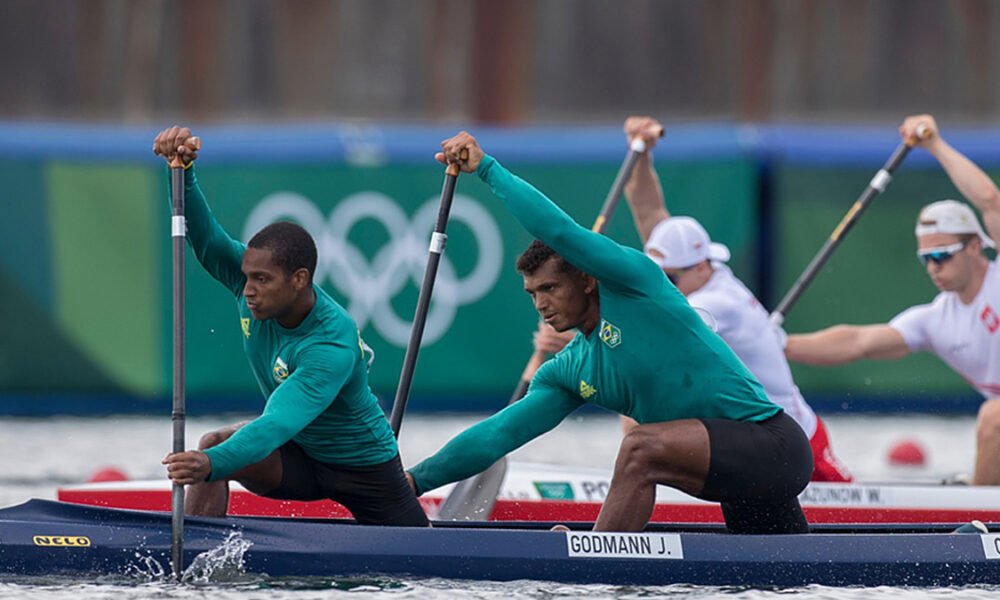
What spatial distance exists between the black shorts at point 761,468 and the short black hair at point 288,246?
170 cm

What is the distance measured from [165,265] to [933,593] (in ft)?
25.1

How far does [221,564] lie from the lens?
7840 millimetres

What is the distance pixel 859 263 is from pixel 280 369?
24.6ft

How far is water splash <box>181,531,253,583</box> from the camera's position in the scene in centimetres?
781

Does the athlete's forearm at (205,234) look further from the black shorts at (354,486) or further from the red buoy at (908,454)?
the red buoy at (908,454)

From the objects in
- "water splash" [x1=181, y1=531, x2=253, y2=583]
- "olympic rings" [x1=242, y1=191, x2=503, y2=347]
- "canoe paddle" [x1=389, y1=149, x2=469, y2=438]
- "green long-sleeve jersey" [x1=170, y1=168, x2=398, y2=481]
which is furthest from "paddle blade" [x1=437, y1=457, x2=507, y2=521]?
"olympic rings" [x1=242, y1=191, x2=503, y2=347]

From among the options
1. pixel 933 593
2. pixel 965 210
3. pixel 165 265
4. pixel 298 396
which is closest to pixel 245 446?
pixel 298 396

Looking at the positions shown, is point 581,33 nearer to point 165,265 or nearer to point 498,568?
point 165,265

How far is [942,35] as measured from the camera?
17.6 meters

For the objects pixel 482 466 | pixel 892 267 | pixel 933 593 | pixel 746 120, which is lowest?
pixel 933 593

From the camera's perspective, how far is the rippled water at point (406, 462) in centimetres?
774

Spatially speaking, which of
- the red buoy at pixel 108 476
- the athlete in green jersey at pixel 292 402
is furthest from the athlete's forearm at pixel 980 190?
the red buoy at pixel 108 476

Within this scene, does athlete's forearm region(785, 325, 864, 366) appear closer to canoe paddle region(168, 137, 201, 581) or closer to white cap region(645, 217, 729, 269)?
white cap region(645, 217, 729, 269)

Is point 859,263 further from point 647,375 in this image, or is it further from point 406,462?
point 647,375
